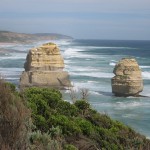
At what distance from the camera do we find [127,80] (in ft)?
108

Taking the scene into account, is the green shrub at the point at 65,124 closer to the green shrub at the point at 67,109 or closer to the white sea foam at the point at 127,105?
the green shrub at the point at 67,109

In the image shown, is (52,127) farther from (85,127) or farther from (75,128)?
(85,127)

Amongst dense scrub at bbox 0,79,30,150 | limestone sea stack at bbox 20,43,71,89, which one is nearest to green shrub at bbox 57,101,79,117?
dense scrub at bbox 0,79,30,150

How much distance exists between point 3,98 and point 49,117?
180 inches

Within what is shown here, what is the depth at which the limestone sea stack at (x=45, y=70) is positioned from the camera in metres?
36.8

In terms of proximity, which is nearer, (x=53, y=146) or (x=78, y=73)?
(x=53, y=146)

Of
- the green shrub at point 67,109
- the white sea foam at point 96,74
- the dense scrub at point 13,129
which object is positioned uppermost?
the dense scrub at point 13,129

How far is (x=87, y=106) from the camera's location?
49.0 feet

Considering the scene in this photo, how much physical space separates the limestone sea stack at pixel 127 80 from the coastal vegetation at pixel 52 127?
18.5 m

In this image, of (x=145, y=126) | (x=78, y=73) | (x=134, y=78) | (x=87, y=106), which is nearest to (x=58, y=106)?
(x=87, y=106)

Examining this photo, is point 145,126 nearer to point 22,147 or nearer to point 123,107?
point 123,107

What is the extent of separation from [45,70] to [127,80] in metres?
8.18

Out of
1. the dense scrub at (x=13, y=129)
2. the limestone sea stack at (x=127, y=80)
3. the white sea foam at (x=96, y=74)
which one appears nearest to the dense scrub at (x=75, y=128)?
the dense scrub at (x=13, y=129)

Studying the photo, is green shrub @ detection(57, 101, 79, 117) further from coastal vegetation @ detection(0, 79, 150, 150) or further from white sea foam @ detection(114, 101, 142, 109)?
white sea foam @ detection(114, 101, 142, 109)
